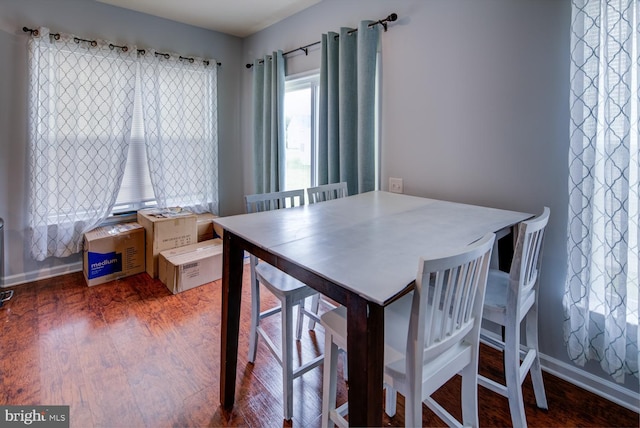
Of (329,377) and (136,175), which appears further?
(136,175)

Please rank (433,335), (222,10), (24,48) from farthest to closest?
(222,10)
(24,48)
(433,335)

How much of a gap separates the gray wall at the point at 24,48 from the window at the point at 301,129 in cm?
115

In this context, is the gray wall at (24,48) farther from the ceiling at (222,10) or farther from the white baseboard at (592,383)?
the white baseboard at (592,383)

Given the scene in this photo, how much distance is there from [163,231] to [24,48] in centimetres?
178

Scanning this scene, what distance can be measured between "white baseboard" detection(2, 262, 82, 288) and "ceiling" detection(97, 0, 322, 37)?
2.38 m

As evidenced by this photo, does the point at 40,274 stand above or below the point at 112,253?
below

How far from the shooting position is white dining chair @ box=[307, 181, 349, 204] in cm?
211

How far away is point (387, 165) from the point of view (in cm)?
251

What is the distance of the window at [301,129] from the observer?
10.6ft

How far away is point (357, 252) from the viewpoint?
3.73 feet

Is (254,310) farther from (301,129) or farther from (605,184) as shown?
(301,129)

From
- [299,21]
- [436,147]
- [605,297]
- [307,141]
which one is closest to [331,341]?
[605,297]

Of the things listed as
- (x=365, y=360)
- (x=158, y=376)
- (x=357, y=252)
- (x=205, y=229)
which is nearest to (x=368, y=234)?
(x=357, y=252)

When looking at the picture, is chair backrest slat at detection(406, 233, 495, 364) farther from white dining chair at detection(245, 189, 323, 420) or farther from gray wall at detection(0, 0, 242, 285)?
gray wall at detection(0, 0, 242, 285)
